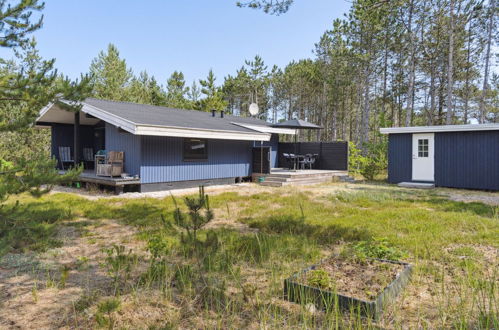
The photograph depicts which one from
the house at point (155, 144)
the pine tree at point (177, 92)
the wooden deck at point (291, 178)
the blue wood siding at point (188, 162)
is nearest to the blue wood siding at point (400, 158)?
the wooden deck at point (291, 178)

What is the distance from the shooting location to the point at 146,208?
22.5 feet

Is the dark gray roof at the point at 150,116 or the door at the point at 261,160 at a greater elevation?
the dark gray roof at the point at 150,116

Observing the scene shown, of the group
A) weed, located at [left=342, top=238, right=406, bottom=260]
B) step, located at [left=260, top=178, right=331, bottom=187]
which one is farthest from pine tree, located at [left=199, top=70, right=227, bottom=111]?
weed, located at [left=342, top=238, right=406, bottom=260]

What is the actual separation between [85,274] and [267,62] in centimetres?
3348

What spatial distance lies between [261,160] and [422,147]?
6.16m

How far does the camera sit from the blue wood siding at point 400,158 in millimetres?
12234

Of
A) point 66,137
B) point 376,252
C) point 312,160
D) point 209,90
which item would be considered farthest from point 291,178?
point 209,90

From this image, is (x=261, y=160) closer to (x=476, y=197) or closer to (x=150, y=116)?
(x=150, y=116)

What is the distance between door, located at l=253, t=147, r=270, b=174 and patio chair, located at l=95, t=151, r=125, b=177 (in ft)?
17.5

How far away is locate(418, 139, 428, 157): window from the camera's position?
38.9 ft

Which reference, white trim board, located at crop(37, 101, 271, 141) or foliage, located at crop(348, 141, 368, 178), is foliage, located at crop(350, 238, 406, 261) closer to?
white trim board, located at crop(37, 101, 271, 141)

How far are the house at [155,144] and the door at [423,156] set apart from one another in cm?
574

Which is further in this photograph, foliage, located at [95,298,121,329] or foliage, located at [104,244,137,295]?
foliage, located at [104,244,137,295]

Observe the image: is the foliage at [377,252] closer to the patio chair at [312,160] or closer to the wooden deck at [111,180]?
the wooden deck at [111,180]
